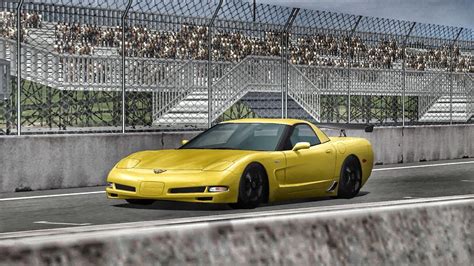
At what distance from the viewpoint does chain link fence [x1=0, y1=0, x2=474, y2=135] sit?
1847cm

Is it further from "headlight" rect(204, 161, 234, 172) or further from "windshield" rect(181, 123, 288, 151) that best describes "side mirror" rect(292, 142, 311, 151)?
"headlight" rect(204, 161, 234, 172)

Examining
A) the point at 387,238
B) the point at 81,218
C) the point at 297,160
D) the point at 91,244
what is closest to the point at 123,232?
the point at 91,244

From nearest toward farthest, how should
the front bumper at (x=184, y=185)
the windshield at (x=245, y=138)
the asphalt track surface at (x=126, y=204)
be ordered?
1. the asphalt track surface at (x=126, y=204)
2. the front bumper at (x=184, y=185)
3. the windshield at (x=245, y=138)

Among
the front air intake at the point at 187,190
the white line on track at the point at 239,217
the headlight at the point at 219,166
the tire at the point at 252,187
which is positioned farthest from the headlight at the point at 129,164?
the white line on track at the point at 239,217

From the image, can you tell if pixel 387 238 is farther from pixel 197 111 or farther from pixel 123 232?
pixel 197 111

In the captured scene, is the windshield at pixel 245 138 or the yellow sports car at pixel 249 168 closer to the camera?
the yellow sports car at pixel 249 168

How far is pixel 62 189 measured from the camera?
16.9 metres

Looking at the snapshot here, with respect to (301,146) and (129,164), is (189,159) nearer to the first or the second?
(129,164)

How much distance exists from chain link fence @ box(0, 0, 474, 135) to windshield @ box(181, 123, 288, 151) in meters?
3.40

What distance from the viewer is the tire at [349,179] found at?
14848 mm

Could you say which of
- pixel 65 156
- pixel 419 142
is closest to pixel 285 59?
pixel 419 142

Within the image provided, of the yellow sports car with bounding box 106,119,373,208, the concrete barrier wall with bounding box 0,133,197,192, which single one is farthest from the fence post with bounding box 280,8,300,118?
the yellow sports car with bounding box 106,119,373,208

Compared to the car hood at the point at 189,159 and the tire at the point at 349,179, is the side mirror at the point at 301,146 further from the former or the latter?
the tire at the point at 349,179

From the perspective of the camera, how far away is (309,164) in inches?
559
